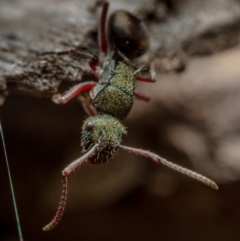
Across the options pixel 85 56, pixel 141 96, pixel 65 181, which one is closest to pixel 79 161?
pixel 65 181

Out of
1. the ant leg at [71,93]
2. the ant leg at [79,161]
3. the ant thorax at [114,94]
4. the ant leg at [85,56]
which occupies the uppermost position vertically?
the ant leg at [85,56]

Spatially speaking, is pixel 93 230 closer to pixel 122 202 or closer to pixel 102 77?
pixel 122 202

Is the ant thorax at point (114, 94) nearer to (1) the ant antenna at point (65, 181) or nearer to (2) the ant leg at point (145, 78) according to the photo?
(2) the ant leg at point (145, 78)

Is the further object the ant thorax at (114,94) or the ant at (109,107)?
the ant thorax at (114,94)

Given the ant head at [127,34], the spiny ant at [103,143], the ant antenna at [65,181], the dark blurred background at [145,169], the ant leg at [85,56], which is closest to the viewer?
the ant antenna at [65,181]

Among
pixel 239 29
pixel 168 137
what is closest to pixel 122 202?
pixel 168 137

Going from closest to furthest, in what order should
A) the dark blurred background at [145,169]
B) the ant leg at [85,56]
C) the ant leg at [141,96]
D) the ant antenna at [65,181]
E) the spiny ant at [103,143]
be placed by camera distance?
1. the ant antenna at [65,181]
2. the spiny ant at [103,143]
3. the ant leg at [85,56]
4. the ant leg at [141,96]
5. the dark blurred background at [145,169]

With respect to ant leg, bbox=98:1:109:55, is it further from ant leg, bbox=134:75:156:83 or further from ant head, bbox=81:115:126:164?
ant head, bbox=81:115:126:164

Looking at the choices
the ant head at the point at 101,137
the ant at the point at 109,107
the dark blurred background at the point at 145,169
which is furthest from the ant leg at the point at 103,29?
the ant head at the point at 101,137
